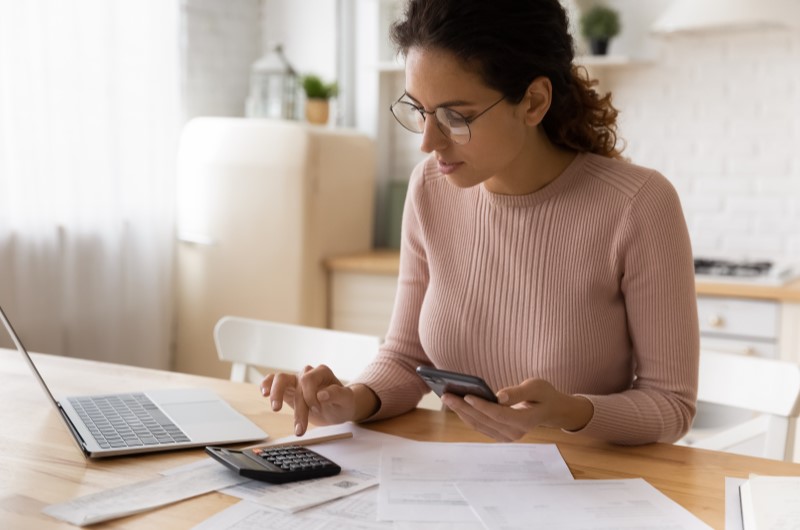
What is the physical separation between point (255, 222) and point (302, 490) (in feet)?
7.47

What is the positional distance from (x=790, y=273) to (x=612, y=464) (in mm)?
1962

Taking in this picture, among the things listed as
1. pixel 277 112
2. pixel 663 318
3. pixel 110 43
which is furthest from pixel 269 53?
pixel 663 318

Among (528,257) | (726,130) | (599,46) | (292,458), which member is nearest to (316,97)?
(599,46)

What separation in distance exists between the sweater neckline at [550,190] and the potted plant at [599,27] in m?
1.99

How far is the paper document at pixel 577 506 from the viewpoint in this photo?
3.60 feet

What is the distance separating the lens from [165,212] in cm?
349

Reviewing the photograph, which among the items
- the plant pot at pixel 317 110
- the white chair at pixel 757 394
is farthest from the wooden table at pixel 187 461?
the plant pot at pixel 317 110

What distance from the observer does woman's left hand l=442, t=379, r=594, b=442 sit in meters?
1.24

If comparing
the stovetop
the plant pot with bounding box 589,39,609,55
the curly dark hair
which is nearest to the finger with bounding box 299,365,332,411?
the curly dark hair

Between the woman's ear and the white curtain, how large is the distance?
191 centimetres

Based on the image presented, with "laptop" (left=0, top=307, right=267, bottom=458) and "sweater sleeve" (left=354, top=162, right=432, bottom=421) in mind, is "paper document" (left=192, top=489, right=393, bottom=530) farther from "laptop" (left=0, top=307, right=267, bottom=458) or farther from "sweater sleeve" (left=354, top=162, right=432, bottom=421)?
"sweater sleeve" (left=354, top=162, right=432, bottom=421)

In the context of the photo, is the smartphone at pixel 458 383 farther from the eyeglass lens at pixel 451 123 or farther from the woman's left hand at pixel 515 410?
the eyeglass lens at pixel 451 123

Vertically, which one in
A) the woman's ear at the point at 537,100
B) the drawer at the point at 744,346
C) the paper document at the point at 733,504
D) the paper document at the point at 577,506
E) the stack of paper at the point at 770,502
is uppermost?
the woman's ear at the point at 537,100

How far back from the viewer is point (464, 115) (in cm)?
146
